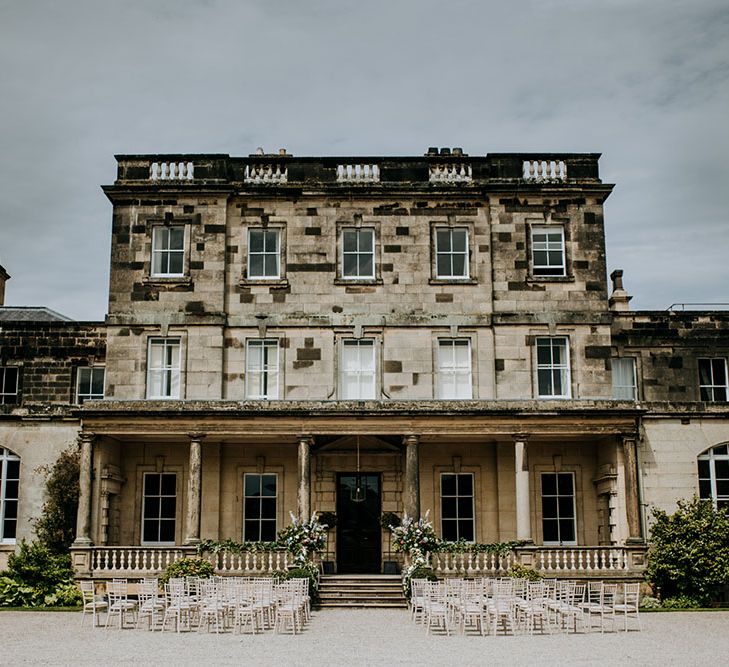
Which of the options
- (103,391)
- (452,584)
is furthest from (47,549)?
(452,584)

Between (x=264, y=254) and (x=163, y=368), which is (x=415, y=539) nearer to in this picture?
(x=163, y=368)

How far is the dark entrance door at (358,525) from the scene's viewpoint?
86.1ft

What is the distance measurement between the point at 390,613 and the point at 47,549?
9.33 m

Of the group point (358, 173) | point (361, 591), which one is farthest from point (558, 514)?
point (358, 173)

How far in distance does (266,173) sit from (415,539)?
10.8 meters

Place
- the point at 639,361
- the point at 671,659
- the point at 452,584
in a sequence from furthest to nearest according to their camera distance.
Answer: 1. the point at 639,361
2. the point at 452,584
3. the point at 671,659

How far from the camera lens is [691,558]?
942 inches

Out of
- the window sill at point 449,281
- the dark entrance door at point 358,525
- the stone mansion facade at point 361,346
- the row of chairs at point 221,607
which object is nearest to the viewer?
the row of chairs at point 221,607

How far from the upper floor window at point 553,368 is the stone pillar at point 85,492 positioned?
38.0 ft

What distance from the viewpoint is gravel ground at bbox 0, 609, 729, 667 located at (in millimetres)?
14477

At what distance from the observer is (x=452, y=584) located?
20.8m

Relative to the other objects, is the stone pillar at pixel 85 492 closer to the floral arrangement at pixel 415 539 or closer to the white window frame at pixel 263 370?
the white window frame at pixel 263 370

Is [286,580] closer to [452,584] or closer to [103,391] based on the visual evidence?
[452,584]

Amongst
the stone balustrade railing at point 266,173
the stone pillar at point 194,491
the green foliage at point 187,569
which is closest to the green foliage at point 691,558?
the green foliage at point 187,569
